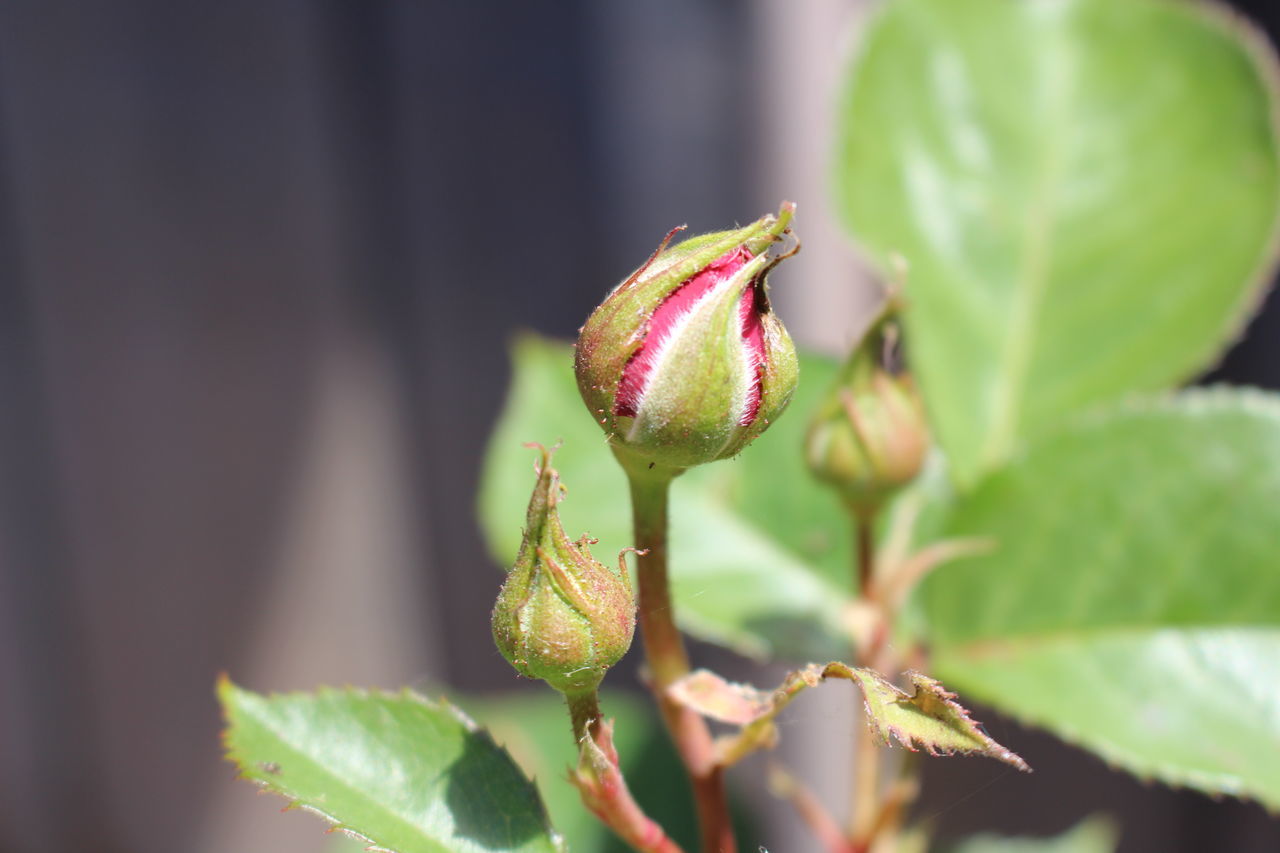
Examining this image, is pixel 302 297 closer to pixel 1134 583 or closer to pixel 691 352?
pixel 1134 583

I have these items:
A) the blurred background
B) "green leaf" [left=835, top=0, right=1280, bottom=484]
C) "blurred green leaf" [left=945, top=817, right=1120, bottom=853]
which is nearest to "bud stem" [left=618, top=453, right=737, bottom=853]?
"green leaf" [left=835, top=0, right=1280, bottom=484]

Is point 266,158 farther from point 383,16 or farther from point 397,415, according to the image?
point 397,415

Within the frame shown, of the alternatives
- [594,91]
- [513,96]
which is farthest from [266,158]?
[594,91]

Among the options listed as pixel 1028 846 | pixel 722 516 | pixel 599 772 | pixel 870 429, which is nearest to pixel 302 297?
pixel 722 516

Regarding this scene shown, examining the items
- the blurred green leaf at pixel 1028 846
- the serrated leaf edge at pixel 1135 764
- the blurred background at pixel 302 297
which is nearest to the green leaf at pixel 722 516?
the serrated leaf edge at pixel 1135 764

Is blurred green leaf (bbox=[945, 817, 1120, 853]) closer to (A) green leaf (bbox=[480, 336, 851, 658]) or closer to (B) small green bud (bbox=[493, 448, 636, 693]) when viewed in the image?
(A) green leaf (bbox=[480, 336, 851, 658])

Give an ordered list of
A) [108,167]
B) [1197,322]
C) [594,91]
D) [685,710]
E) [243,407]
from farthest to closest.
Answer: [243,407], [594,91], [108,167], [1197,322], [685,710]

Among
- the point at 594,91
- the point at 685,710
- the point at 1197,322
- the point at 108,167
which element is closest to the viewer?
the point at 685,710
